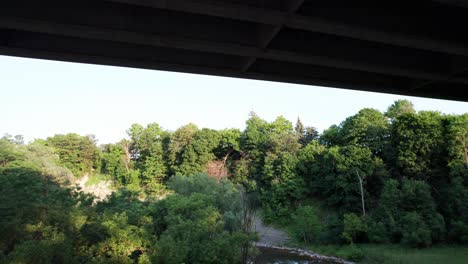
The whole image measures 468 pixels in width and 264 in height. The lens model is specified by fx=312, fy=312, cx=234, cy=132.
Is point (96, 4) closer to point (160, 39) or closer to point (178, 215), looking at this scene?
point (160, 39)

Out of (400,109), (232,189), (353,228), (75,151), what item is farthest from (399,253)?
(75,151)

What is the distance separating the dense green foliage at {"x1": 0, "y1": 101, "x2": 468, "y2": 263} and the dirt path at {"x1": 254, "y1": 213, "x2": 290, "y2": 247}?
1.07 m

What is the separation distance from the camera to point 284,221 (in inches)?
1245

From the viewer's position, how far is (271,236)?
97.6 feet

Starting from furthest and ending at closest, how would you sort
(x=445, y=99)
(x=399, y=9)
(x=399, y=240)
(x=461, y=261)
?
1. (x=399, y=240)
2. (x=461, y=261)
3. (x=445, y=99)
4. (x=399, y=9)

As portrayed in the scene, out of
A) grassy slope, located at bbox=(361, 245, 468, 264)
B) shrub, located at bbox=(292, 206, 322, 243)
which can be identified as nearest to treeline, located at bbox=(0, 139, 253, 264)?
grassy slope, located at bbox=(361, 245, 468, 264)

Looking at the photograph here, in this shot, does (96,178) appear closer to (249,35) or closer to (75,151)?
(75,151)

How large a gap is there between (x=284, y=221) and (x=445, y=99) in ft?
88.2

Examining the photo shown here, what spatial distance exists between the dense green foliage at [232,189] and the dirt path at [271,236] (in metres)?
1.07

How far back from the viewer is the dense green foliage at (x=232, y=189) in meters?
10.0

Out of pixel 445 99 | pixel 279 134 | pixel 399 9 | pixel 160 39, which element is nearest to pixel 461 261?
pixel 445 99

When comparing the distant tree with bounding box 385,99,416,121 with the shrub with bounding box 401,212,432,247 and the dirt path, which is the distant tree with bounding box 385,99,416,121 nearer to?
the shrub with bounding box 401,212,432,247

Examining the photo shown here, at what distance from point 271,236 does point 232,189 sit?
9328 mm

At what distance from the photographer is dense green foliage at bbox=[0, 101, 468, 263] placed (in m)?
10.0
